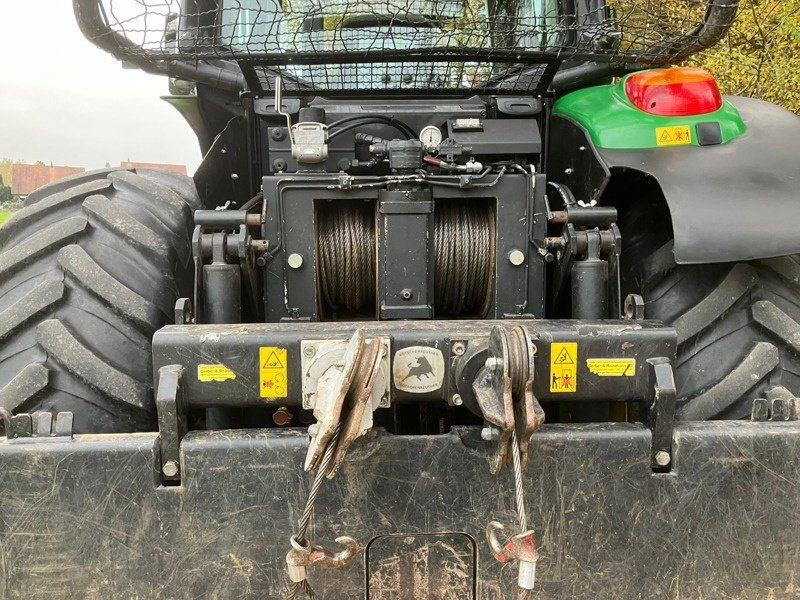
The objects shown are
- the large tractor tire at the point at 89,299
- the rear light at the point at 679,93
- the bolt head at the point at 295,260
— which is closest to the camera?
the large tractor tire at the point at 89,299

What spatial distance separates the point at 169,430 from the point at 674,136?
159 cm

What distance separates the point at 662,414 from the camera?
1.61 metres

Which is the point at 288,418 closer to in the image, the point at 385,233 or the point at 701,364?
the point at 385,233

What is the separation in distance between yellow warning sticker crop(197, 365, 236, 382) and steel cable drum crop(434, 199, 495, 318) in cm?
72

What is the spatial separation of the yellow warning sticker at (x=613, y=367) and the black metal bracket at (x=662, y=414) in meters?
0.05

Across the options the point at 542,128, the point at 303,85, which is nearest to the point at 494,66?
the point at 542,128

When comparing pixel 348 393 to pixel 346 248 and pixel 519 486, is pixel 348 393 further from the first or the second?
pixel 346 248

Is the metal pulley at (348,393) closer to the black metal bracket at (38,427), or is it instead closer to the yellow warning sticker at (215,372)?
the yellow warning sticker at (215,372)

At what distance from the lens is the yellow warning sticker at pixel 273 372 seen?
1613 millimetres

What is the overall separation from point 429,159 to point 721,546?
1.24 m

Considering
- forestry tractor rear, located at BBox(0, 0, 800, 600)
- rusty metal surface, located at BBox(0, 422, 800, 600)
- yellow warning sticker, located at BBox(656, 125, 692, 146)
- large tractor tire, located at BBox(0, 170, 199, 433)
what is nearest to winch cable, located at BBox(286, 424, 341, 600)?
forestry tractor rear, located at BBox(0, 0, 800, 600)

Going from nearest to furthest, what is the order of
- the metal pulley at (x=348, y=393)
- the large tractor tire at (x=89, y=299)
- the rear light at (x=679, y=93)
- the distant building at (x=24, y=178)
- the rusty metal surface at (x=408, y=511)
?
1. the metal pulley at (x=348, y=393)
2. the rusty metal surface at (x=408, y=511)
3. the large tractor tire at (x=89, y=299)
4. the rear light at (x=679, y=93)
5. the distant building at (x=24, y=178)

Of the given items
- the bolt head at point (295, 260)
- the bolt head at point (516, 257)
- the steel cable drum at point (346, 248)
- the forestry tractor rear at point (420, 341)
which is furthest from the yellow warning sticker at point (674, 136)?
the bolt head at point (295, 260)

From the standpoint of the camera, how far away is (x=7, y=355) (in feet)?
6.10
